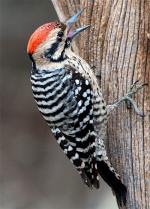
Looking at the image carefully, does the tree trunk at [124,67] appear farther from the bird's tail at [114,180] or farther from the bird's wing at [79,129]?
the bird's wing at [79,129]

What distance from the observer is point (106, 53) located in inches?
190

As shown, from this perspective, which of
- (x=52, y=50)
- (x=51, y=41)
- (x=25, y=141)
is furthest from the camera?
(x=25, y=141)

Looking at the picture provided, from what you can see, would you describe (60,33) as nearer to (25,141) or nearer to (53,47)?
(53,47)

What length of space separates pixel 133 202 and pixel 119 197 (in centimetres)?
11

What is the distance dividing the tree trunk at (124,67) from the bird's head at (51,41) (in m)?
0.11

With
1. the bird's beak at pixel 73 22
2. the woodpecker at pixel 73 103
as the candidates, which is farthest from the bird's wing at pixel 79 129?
the bird's beak at pixel 73 22

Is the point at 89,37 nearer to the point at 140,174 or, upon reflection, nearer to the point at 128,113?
the point at 128,113

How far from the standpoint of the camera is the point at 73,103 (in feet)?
15.7

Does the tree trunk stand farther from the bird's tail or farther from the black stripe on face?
the black stripe on face

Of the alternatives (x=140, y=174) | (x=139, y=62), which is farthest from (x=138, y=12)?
(x=140, y=174)

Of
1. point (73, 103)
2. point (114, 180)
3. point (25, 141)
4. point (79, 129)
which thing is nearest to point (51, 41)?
point (73, 103)

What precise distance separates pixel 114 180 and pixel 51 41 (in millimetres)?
1026

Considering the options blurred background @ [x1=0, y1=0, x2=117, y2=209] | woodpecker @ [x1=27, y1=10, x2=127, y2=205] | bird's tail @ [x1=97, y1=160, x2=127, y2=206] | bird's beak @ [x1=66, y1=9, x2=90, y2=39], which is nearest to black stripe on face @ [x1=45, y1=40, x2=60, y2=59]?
woodpecker @ [x1=27, y1=10, x2=127, y2=205]

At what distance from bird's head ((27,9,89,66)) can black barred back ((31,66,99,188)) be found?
0.12 m
